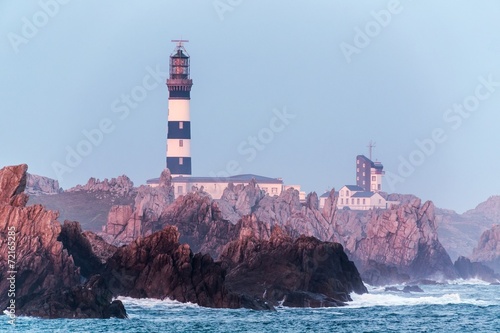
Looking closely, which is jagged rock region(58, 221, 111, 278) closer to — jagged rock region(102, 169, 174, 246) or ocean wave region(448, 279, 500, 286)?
jagged rock region(102, 169, 174, 246)

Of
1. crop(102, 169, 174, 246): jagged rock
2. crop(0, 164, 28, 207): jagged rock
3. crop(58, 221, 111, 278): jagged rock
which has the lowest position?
crop(58, 221, 111, 278): jagged rock

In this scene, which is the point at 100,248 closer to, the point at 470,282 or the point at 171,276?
the point at 171,276

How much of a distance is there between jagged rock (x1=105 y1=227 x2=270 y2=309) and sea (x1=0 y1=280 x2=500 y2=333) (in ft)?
3.02

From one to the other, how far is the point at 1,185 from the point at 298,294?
21.0 m

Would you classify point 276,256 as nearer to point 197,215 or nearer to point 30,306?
point 30,306

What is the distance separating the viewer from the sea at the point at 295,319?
8875 cm

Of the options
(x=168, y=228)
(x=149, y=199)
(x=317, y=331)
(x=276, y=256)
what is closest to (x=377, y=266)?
(x=149, y=199)

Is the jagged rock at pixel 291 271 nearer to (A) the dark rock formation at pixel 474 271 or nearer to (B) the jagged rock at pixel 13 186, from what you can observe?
(B) the jagged rock at pixel 13 186

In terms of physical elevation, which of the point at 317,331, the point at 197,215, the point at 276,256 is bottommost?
the point at 317,331

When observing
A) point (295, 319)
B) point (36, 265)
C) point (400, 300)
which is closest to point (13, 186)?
point (36, 265)

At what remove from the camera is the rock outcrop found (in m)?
91.6

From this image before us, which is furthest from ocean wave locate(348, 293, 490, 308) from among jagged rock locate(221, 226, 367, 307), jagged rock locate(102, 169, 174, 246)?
jagged rock locate(102, 169, 174, 246)

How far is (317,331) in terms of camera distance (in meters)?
90.8

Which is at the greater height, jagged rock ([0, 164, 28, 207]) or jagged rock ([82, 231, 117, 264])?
jagged rock ([0, 164, 28, 207])
